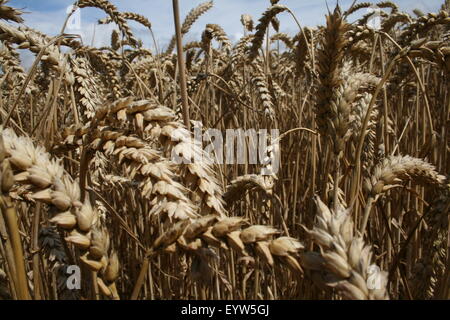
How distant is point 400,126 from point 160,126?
2055 millimetres

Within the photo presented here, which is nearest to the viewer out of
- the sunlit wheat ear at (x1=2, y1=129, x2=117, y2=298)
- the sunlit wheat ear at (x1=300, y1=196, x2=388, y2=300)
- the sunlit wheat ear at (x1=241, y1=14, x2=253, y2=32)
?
the sunlit wheat ear at (x1=300, y1=196, x2=388, y2=300)

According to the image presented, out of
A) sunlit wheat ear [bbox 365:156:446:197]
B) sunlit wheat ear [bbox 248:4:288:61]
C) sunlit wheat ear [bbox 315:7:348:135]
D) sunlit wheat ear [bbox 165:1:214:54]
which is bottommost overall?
sunlit wheat ear [bbox 365:156:446:197]

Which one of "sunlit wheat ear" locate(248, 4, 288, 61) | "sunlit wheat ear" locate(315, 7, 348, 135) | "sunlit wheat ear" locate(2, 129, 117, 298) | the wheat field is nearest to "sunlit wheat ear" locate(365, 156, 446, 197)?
the wheat field

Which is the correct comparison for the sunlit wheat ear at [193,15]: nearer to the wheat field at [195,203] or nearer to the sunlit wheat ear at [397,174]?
the wheat field at [195,203]

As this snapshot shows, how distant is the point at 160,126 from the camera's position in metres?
0.86

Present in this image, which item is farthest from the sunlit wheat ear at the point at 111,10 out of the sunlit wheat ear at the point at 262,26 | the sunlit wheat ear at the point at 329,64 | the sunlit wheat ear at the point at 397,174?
the sunlit wheat ear at the point at 397,174

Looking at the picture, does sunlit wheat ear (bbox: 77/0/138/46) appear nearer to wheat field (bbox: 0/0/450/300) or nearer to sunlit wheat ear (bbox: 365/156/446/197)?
wheat field (bbox: 0/0/450/300)

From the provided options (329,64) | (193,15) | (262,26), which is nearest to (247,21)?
(193,15)

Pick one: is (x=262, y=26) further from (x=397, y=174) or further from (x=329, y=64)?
(x=397, y=174)

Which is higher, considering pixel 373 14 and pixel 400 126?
pixel 373 14

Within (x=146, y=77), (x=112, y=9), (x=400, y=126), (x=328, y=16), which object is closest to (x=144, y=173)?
(x=328, y=16)

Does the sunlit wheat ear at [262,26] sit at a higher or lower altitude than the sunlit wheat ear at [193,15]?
lower
